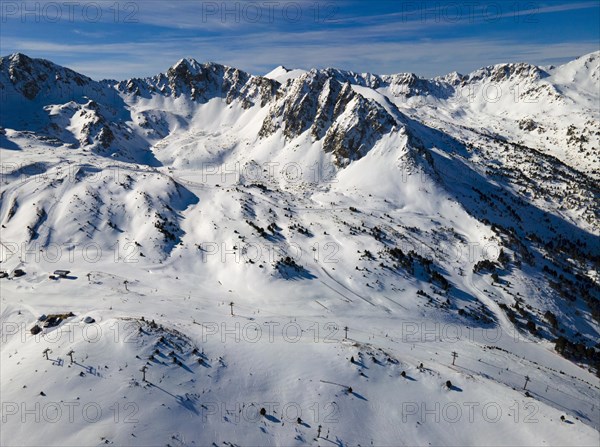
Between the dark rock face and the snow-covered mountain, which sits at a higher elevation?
the dark rock face

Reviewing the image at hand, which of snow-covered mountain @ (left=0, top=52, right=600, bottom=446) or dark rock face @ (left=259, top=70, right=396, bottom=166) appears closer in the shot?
snow-covered mountain @ (left=0, top=52, right=600, bottom=446)

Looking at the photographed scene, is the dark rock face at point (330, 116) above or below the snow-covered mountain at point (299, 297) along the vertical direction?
above

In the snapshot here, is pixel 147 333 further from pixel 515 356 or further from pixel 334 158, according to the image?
pixel 334 158

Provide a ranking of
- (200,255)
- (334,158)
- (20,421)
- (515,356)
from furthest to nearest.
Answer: (334,158)
(200,255)
(515,356)
(20,421)

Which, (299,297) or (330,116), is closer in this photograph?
(299,297)

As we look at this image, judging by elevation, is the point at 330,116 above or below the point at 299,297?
above

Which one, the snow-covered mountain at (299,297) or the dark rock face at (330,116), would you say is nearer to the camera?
the snow-covered mountain at (299,297)

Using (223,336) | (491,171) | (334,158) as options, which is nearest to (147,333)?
(223,336)

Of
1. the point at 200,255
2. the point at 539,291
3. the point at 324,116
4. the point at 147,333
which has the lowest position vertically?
the point at 539,291
